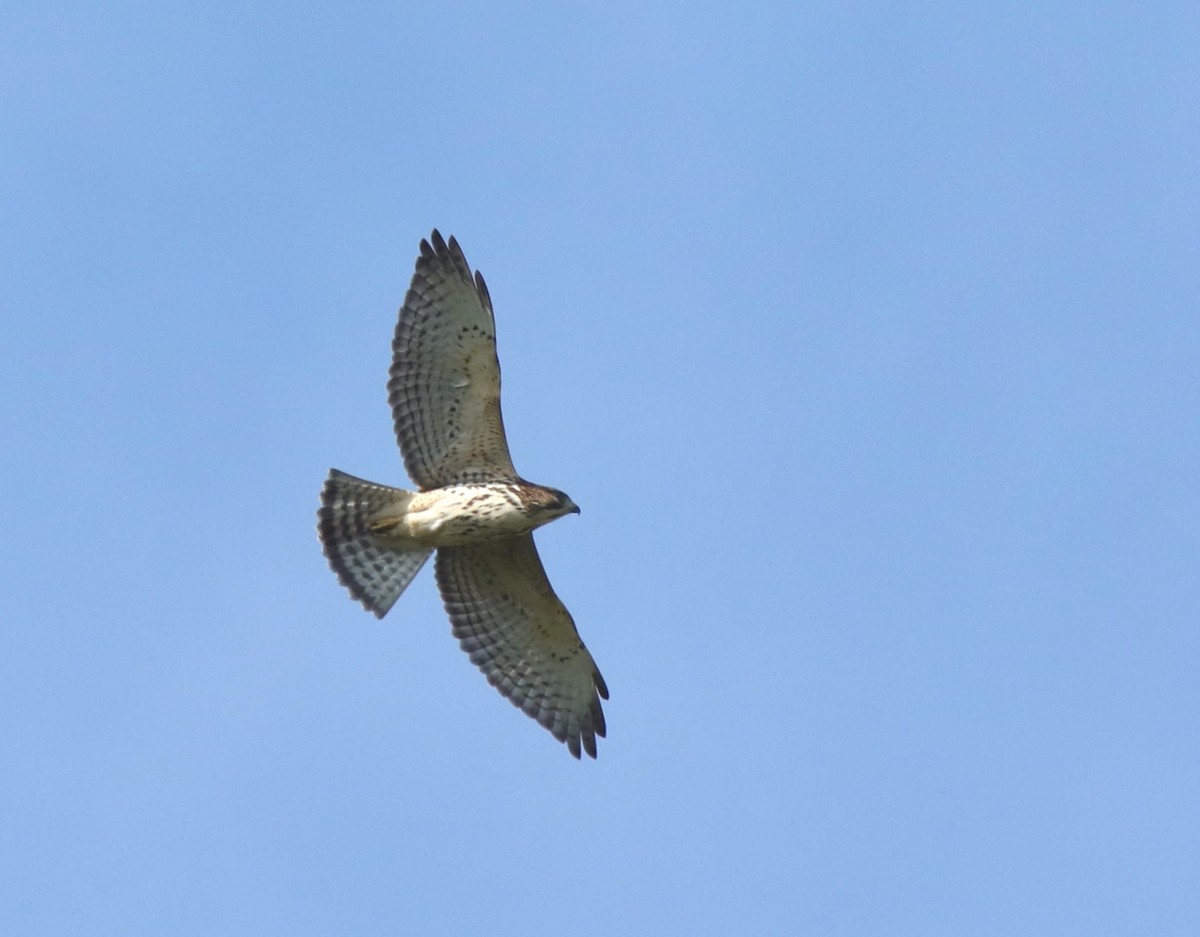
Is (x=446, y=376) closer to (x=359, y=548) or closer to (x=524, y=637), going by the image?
(x=359, y=548)

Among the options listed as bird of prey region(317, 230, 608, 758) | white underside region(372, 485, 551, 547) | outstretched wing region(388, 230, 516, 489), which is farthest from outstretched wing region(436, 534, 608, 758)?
outstretched wing region(388, 230, 516, 489)

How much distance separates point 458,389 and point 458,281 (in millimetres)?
807

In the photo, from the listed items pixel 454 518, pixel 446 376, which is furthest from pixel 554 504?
pixel 446 376

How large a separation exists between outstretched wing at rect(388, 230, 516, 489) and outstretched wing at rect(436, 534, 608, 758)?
0.80 metres

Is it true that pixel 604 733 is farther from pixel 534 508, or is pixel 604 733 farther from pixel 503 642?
pixel 534 508

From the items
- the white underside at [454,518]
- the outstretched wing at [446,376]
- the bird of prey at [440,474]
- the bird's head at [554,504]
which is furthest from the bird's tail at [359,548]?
the bird's head at [554,504]

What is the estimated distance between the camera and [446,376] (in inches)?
618

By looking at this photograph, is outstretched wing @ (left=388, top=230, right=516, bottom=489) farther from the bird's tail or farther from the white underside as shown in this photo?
the bird's tail

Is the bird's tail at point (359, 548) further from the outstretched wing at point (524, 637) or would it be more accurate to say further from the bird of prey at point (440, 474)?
the outstretched wing at point (524, 637)

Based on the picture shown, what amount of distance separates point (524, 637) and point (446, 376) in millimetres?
2333

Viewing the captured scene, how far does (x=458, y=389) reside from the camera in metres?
15.7

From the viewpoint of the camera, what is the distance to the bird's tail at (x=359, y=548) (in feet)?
52.1

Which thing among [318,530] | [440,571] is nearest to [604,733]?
[440,571]

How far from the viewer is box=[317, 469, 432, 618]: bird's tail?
1587 cm
